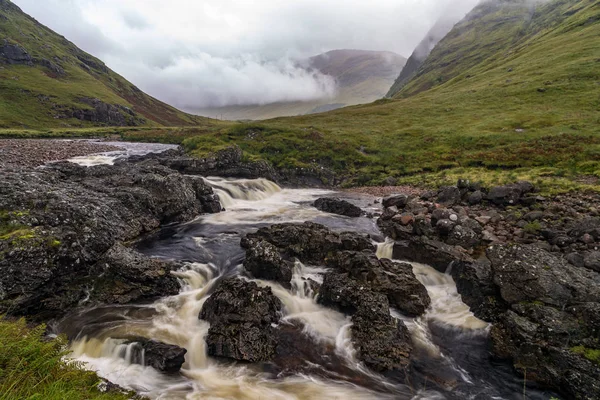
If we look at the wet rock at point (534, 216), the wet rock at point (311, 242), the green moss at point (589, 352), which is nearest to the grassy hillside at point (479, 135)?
the wet rock at point (534, 216)

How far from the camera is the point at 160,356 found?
11.3 meters

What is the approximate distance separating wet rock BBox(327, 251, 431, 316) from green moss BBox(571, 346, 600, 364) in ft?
18.7

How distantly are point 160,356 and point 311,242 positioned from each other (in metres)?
10.8

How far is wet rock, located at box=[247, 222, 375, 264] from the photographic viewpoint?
19.5 metres

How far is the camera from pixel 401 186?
4453 centimetres

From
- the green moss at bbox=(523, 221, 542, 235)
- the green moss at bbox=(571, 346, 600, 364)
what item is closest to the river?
the green moss at bbox=(571, 346, 600, 364)

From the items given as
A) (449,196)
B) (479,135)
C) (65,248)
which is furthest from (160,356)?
(479,135)

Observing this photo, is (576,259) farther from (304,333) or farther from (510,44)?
(510,44)

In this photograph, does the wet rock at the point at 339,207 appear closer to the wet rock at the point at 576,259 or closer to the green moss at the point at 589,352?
the wet rock at the point at 576,259

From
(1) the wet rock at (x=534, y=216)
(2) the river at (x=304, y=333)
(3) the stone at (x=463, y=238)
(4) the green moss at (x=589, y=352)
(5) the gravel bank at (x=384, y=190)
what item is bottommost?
(2) the river at (x=304, y=333)

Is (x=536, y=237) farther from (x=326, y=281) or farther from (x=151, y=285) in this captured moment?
(x=151, y=285)

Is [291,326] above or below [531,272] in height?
below

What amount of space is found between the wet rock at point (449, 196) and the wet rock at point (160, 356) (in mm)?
26431

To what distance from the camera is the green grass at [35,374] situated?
5.55 m
